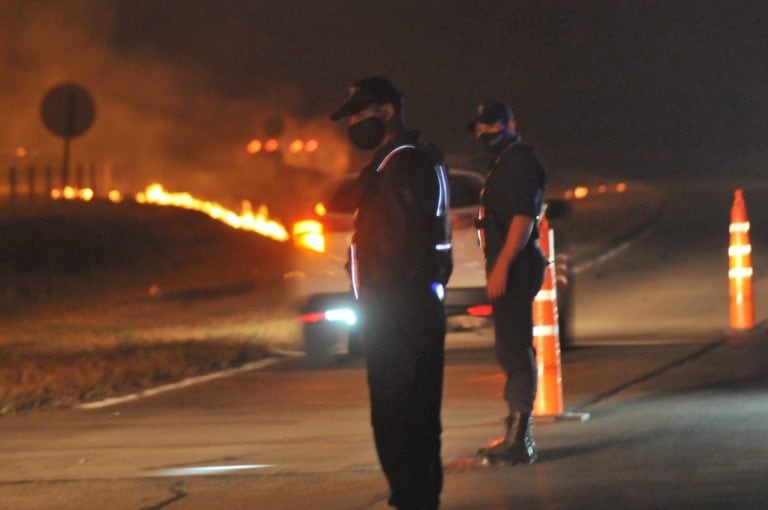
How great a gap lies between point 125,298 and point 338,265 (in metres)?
8.86

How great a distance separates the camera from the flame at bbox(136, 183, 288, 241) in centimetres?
2847

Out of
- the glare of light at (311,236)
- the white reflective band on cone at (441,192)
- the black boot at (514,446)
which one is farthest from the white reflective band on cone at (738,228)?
the white reflective band on cone at (441,192)

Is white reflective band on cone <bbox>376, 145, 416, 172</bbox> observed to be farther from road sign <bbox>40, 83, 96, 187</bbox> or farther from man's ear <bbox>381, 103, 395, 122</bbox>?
road sign <bbox>40, 83, 96, 187</bbox>

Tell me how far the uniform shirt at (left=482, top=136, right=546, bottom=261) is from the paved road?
1.20 meters

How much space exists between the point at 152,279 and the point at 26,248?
1894mm

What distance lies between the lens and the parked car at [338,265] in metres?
13.6

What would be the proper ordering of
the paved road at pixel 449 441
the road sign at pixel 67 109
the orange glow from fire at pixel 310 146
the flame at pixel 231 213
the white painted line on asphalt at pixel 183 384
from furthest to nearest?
1. the orange glow from fire at pixel 310 146
2. the flame at pixel 231 213
3. the road sign at pixel 67 109
4. the white painted line on asphalt at pixel 183 384
5. the paved road at pixel 449 441

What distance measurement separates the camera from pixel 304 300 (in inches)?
552

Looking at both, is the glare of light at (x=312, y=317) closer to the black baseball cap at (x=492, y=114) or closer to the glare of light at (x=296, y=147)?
the black baseball cap at (x=492, y=114)

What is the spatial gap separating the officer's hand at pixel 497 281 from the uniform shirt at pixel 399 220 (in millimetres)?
1685

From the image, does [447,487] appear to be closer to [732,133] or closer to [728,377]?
[728,377]

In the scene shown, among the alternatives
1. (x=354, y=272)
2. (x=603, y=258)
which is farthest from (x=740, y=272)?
(x=354, y=272)

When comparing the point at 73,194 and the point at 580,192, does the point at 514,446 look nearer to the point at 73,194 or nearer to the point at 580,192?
the point at 73,194

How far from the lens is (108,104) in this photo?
148 ft
